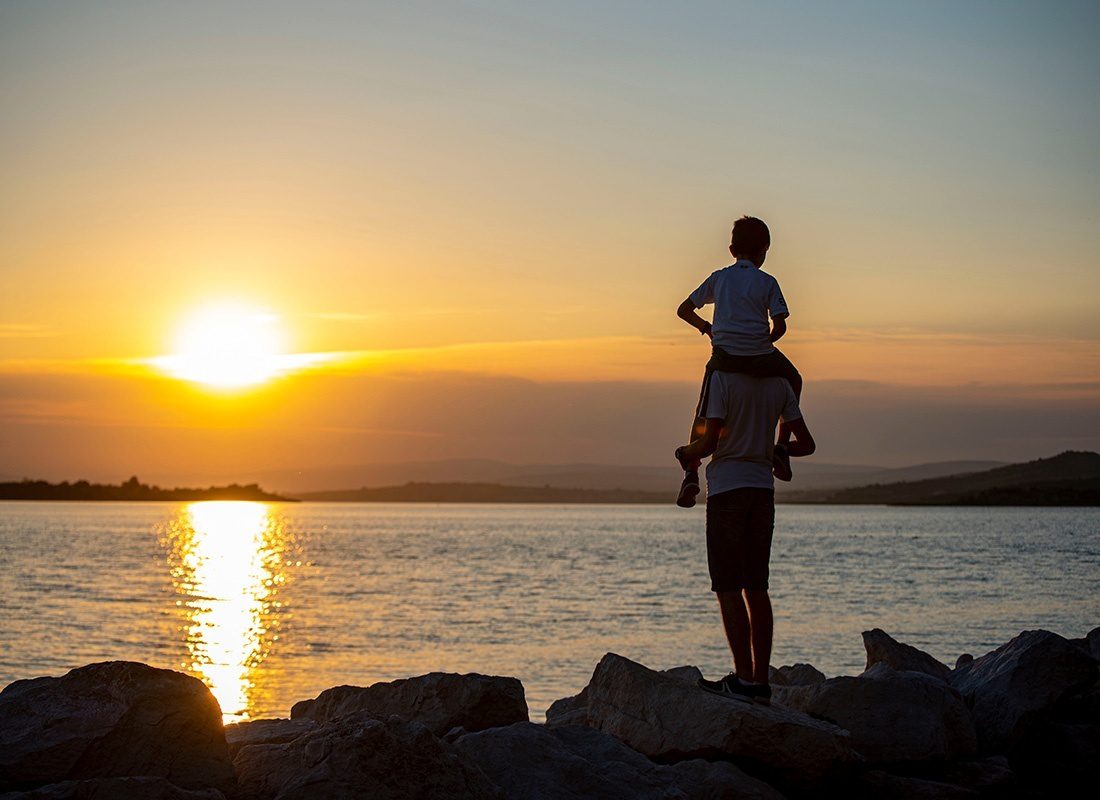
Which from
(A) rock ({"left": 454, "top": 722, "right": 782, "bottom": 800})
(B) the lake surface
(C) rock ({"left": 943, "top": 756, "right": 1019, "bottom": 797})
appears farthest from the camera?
(B) the lake surface

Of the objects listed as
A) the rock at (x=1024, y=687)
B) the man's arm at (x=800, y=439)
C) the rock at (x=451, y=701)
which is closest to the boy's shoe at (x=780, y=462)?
the man's arm at (x=800, y=439)

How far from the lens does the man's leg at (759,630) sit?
7.32 meters

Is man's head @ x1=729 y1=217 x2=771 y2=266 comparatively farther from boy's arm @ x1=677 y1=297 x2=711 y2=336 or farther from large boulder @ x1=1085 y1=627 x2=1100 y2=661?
large boulder @ x1=1085 y1=627 x2=1100 y2=661

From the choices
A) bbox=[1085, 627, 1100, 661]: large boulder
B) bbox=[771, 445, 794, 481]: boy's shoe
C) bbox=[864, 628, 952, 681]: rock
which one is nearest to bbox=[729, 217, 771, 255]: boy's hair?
bbox=[771, 445, 794, 481]: boy's shoe

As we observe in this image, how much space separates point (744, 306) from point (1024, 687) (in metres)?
3.94

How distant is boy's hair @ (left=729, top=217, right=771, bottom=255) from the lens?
7.25 metres

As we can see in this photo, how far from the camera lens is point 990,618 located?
30156mm

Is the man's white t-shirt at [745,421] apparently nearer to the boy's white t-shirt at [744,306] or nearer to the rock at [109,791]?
the boy's white t-shirt at [744,306]

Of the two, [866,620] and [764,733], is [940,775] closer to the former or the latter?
[764,733]

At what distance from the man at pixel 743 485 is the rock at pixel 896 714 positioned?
3.28 feet

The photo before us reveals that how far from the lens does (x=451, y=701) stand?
8.09 meters

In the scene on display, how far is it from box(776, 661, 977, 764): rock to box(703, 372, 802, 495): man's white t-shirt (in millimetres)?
1823

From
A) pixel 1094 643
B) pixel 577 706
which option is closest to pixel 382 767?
pixel 577 706

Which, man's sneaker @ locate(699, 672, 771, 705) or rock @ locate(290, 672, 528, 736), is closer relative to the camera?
man's sneaker @ locate(699, 672, 771, 705)
